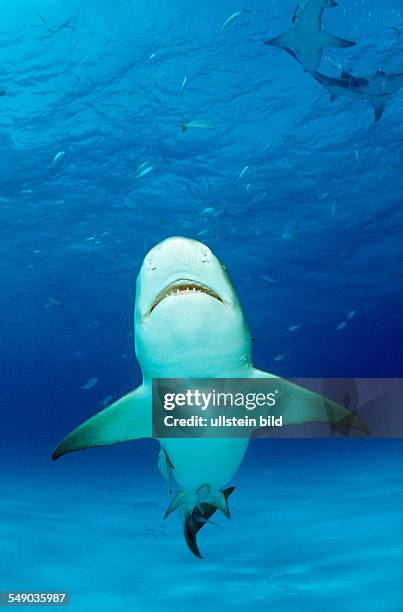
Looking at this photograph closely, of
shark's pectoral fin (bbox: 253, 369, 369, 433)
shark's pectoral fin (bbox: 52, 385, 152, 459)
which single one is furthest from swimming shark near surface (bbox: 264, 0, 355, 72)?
shark's pectoral fin (bbox: 52, 385, 152, 459)

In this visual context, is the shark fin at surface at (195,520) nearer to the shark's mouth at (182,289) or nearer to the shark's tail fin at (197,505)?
the shark's tail fin at (197,505)

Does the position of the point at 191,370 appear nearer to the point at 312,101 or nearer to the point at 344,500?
the point at 312,101

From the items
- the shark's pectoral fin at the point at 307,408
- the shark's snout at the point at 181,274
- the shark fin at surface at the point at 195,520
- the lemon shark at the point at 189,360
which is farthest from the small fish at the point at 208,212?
the shark's snout at the point at 181,274

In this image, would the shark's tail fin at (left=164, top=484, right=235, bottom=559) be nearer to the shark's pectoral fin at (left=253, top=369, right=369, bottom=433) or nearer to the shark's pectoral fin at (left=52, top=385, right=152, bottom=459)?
the shark's pectoral fin at (left=52, top=385, right=152, bottom=459)

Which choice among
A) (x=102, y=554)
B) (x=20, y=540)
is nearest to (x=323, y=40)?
(x=102, y=554)

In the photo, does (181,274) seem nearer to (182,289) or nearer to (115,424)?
(182,289)

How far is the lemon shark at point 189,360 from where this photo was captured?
4.29 m

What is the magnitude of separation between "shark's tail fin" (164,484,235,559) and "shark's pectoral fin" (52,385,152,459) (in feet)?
3.86

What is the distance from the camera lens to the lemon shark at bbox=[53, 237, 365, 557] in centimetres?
429

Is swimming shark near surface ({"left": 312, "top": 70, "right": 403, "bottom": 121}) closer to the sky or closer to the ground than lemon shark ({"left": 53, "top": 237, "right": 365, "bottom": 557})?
closer to the sky

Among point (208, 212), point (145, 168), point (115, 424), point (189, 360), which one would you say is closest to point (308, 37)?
point (189, 360)

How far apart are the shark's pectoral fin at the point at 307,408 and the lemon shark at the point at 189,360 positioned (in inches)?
0.4

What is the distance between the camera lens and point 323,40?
10.6 meters

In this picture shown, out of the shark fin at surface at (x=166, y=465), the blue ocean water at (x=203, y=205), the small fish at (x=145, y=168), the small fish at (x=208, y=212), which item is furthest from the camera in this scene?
the small fish at (x=208, y=212)
